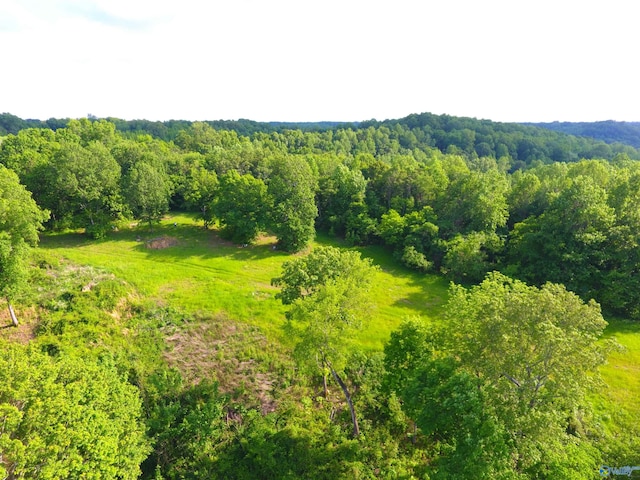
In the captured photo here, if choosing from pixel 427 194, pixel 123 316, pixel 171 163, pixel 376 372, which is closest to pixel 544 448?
pixel 376 372

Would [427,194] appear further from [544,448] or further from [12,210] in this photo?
[12,210]

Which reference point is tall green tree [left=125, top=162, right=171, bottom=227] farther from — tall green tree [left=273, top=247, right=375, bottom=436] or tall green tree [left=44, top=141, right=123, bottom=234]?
tall green tree [left=273, top=247, right=375, bottom=436]

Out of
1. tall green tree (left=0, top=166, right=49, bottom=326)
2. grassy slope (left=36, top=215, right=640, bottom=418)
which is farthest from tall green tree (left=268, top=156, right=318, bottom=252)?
tall green tree (left=0, top=166, right=49, bottom=326)

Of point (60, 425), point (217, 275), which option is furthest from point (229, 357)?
point (217, 275)

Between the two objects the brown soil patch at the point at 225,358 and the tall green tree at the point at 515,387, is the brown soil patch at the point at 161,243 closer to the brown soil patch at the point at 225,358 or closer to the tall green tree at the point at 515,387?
the brown soil patch at the point at 225,358

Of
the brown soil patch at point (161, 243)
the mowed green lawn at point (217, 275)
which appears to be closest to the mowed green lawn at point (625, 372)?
the mowed green lawn at point (217, 275)

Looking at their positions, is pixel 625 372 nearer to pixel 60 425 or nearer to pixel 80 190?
pixel 60 425
